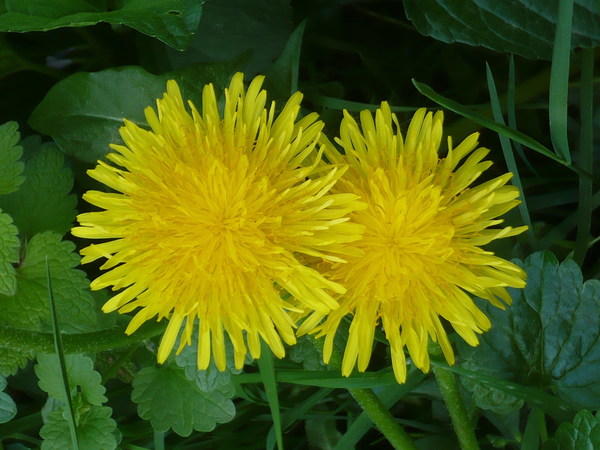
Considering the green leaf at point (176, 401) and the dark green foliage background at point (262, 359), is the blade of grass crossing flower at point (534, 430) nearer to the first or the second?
the dark green foliage background at point (262, 359)

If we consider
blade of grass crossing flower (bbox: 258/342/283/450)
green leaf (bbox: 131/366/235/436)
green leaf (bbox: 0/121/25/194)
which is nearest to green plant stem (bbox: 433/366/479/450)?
blade of grass crossing flower (bbox: 258/342/283/450)

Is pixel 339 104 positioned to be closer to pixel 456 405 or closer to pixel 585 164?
pixel 585 164

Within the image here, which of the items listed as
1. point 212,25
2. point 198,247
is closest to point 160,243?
point 198,247

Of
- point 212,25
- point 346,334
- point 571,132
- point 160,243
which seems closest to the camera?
point 160,243

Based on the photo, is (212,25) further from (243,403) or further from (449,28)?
(243,403)

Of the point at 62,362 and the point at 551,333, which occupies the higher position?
the point at 551,333

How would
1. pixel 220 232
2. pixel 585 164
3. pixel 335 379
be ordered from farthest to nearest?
pixel 585 164, pixel 335 379, pixel 220 232

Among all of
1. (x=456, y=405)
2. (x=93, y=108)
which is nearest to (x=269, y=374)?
(x=456, y=405)
